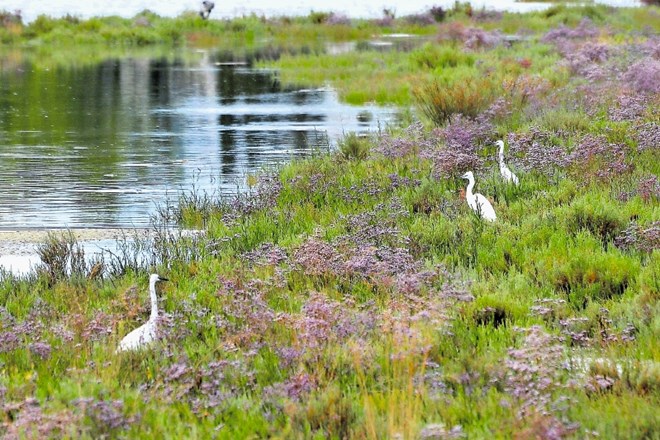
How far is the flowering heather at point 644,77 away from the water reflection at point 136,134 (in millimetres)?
4925

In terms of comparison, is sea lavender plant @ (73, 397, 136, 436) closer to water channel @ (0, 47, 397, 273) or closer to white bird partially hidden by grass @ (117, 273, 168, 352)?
white bird partially hidden by grass @ (117, 273, 168, 352)

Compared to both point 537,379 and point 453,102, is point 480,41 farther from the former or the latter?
point 537,379

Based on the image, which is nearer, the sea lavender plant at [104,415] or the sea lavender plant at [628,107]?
the sea lavender plant at [104,415]

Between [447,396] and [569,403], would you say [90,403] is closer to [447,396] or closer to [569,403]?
[447,396]

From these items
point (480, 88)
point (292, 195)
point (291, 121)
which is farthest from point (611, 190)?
point (291, 121)

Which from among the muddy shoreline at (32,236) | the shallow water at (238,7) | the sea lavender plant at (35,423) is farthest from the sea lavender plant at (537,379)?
the shallow water at (238,7)

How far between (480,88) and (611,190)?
25.0ft

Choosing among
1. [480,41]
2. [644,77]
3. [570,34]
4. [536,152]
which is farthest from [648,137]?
[570,34]

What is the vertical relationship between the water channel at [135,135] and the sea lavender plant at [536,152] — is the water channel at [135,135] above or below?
below

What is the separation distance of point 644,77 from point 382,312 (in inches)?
404

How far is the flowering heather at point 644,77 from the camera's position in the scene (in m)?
15.4

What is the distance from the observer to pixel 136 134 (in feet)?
65.5

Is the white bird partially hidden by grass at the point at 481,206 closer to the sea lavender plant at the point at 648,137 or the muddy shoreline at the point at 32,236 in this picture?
the sea lavender plant at the point at 648,137

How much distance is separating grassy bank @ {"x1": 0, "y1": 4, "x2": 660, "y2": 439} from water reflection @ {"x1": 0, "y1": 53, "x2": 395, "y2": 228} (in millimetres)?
1545
